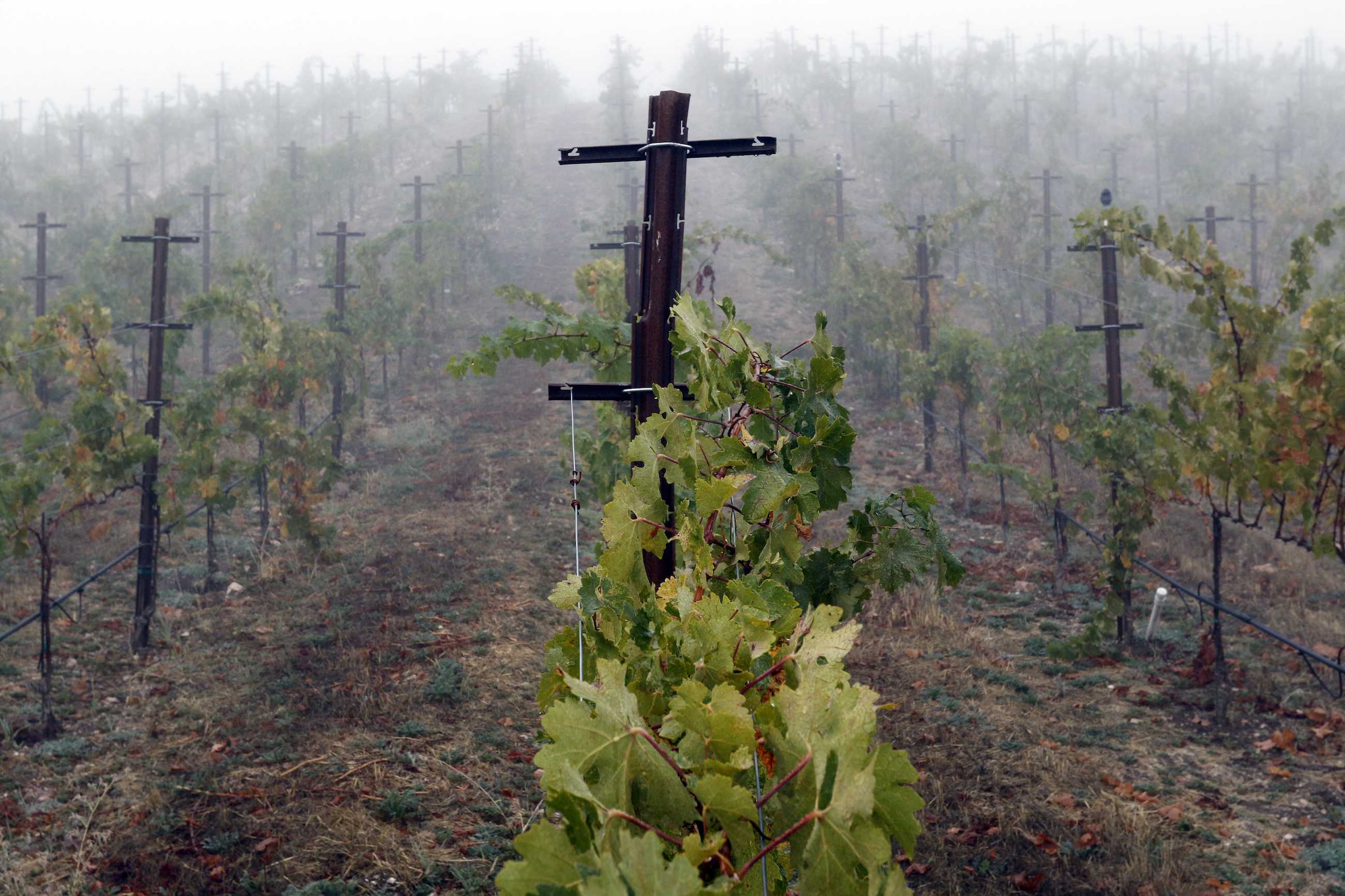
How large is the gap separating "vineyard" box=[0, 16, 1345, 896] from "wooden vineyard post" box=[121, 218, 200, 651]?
1.9 inches

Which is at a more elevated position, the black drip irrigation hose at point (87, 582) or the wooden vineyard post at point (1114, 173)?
the wooden vineyard post at point (1114, 173)

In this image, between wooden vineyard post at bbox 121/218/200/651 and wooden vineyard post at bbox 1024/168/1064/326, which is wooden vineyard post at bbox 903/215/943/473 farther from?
wooden vineyard post at bbox 121/218/200/651

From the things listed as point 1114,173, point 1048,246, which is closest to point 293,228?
point 1048,246

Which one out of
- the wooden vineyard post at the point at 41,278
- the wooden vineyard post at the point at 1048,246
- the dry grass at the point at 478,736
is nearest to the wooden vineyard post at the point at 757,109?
the wooden vineyard post at the point at 1048,246

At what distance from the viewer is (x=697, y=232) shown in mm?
20906

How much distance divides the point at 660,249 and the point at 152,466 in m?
8.71

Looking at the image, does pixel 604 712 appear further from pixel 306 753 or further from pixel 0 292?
pixel 0 292

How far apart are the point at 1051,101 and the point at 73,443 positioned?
5684 centimetres

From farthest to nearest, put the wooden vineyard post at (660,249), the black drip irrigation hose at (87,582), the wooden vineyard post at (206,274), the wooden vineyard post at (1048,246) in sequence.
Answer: the wooden vineyard post at (1048,246), the wooden vineyard post at (206,274), the black drip irrigation hose at (87,582), the wooden vineyard post at (660,249)

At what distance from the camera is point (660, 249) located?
A: 3.91m

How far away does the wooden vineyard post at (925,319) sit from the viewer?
18.0 meters

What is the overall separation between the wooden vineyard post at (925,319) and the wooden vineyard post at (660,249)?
46.3ft

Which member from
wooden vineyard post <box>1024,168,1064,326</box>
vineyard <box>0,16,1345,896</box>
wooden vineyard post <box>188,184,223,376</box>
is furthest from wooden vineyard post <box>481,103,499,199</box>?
wooden vineyard post <box>1024,168,1064,326</box>

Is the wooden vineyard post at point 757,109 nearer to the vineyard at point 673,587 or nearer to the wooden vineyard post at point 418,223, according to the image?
the vineyard at point 673,587
